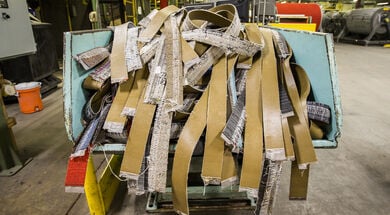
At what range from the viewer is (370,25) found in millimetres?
6977

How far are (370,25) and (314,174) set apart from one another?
23.7 feet

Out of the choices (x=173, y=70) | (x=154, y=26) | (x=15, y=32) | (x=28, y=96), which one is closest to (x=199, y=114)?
(x=173, y=70)

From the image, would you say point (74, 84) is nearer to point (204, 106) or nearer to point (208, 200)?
point (204, 106)

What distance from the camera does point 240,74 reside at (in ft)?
3.26

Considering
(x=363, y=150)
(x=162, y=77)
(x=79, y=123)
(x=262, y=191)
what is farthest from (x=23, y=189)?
(x=363, y=150)

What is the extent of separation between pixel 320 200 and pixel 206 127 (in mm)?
974

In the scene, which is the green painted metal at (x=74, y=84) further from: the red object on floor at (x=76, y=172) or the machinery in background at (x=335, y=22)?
the machinery in background at (x=335, y=22)

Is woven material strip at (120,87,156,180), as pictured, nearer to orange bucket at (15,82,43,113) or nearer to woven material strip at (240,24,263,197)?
woven material strip at (240,24,263,197)

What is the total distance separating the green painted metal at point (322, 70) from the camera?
92cm

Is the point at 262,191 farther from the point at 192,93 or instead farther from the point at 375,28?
the point at 375,28

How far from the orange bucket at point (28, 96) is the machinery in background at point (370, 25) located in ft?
26.5

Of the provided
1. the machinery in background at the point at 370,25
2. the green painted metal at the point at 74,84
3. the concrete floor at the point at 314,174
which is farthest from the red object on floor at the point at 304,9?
the green painted metal at the point at 74,84

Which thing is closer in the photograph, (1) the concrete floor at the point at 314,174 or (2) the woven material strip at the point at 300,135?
(2) the woven material strip at the point at 300,135

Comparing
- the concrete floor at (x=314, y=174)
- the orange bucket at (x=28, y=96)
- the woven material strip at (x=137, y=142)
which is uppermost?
the woven material strip at (x=137, y=142)
